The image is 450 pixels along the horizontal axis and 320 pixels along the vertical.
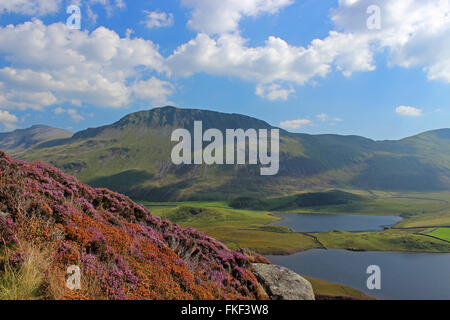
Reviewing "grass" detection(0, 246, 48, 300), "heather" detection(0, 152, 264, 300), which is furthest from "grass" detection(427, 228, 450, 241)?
"grass" detection(0, 246, 48, 300)

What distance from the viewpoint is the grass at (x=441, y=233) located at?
433 ft

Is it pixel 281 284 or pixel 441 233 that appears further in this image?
pixel 441 233

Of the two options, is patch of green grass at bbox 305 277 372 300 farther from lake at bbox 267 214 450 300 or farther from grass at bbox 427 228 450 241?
grass at bbox 427 228 450 241

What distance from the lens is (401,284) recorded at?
82.1 m

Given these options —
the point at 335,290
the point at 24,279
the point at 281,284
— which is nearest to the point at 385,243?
the point at 335,290

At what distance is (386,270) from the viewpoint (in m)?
94.4

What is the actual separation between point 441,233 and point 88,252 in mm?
179474

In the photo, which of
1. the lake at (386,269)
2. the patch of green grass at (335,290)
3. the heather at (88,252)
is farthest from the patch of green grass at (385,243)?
the heather at (88,252)

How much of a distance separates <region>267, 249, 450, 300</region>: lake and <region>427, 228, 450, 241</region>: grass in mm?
25073

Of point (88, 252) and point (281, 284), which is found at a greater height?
point (88, 252)

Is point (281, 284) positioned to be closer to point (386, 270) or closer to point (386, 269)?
point (386, 270)

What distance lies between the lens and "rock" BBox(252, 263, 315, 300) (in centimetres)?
2033
